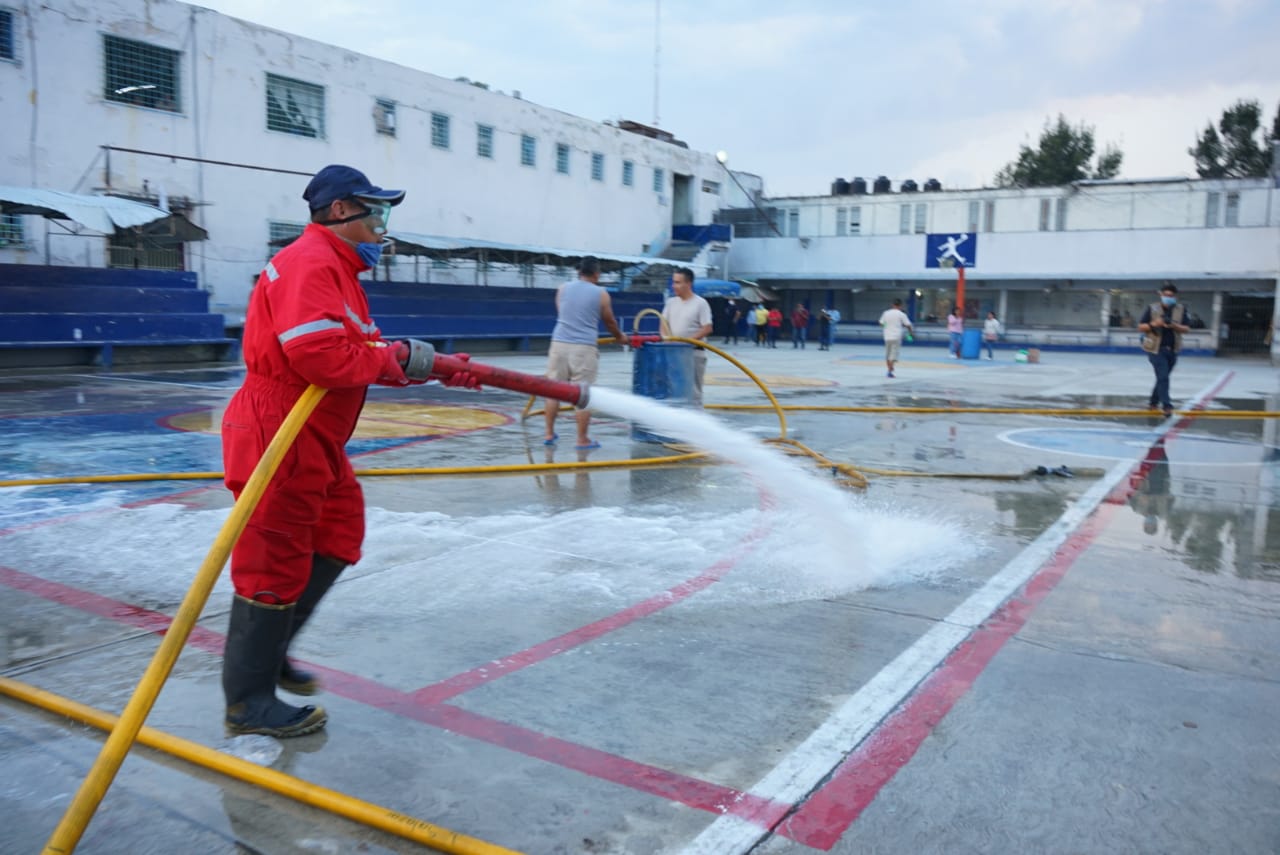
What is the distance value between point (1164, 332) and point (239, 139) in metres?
21.7

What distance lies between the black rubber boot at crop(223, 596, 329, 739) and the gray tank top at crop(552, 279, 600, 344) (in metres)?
5.87

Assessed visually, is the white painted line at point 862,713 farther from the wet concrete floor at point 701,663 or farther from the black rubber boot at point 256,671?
the black rubber boot at point 256,671

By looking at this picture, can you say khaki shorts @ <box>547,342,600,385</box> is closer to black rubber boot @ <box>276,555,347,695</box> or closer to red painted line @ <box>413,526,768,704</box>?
red painted line @ <box>413,526,768,704</box>

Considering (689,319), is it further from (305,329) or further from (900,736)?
(305,329)

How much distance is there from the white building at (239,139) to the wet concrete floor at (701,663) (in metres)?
16.1

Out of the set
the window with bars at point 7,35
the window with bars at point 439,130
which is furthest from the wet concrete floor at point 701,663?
the window with bars at point 439,130

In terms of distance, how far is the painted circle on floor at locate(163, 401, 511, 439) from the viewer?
33.6ft

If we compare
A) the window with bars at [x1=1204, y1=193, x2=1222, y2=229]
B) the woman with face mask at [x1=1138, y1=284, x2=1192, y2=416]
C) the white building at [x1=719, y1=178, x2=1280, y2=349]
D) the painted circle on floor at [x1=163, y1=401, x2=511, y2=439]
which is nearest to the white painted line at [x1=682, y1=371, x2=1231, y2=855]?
the painted circle on floor at [x1=163, y1=401, x2=511, y2=439]

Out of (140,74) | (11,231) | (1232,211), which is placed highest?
(140,74)

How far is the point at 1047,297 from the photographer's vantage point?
40.6 meters

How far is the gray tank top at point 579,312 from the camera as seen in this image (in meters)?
8.88

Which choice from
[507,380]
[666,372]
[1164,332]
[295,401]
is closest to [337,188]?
[295,401]

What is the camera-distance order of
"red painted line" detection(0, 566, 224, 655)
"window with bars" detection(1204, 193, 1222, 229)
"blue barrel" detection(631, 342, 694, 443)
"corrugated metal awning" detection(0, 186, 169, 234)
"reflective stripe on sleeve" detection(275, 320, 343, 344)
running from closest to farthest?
"reflective stripe on sleeve" detection(275, 320, 343, 344) < "red painted line" detection(0, 566, 224, 655) < "blue barrel" detection(631, 342, 694, 443) < "corrugated metal awning" detection(0, 186, 169, 234) < "window with bars" detection(1204, 193, 1222, 229)

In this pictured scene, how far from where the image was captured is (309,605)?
3.49 m
